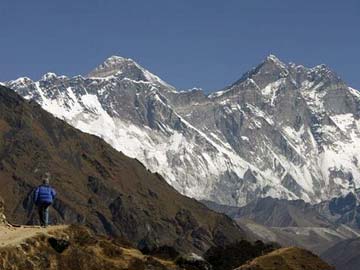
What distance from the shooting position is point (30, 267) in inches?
2368

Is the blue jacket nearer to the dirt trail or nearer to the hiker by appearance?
the hiker

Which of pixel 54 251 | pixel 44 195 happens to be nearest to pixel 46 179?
pixel 44 195

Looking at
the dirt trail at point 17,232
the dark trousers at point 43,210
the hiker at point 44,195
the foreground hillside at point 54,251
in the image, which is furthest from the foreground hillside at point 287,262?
the hiker at point 44,195

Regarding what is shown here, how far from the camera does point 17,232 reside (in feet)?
207

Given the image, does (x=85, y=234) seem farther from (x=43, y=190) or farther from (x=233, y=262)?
(x=233, y=262)

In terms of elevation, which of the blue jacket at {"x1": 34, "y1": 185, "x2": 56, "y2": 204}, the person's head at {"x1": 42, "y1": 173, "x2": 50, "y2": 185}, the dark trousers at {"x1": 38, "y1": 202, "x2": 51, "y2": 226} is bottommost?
the dark trousers at {"x1": 38, "y1": 202, "x2": 51, "y2": 226}

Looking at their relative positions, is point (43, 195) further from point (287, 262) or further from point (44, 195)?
point (287, 262)

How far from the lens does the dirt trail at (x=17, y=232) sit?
60.5m

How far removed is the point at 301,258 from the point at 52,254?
98.5 meters

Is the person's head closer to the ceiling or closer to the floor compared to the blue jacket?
closer to the ceiling

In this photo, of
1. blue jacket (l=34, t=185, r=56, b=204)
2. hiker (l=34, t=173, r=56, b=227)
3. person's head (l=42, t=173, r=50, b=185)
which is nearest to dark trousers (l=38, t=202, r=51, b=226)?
hiker (l=34, t=173, r=56, b=227)

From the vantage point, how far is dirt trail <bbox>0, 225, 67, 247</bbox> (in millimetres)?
60497

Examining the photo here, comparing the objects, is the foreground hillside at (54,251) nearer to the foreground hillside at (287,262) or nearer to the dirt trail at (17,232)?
the dirt trail at (17,232)

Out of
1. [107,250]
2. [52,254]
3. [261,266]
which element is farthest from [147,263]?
[261,266]
